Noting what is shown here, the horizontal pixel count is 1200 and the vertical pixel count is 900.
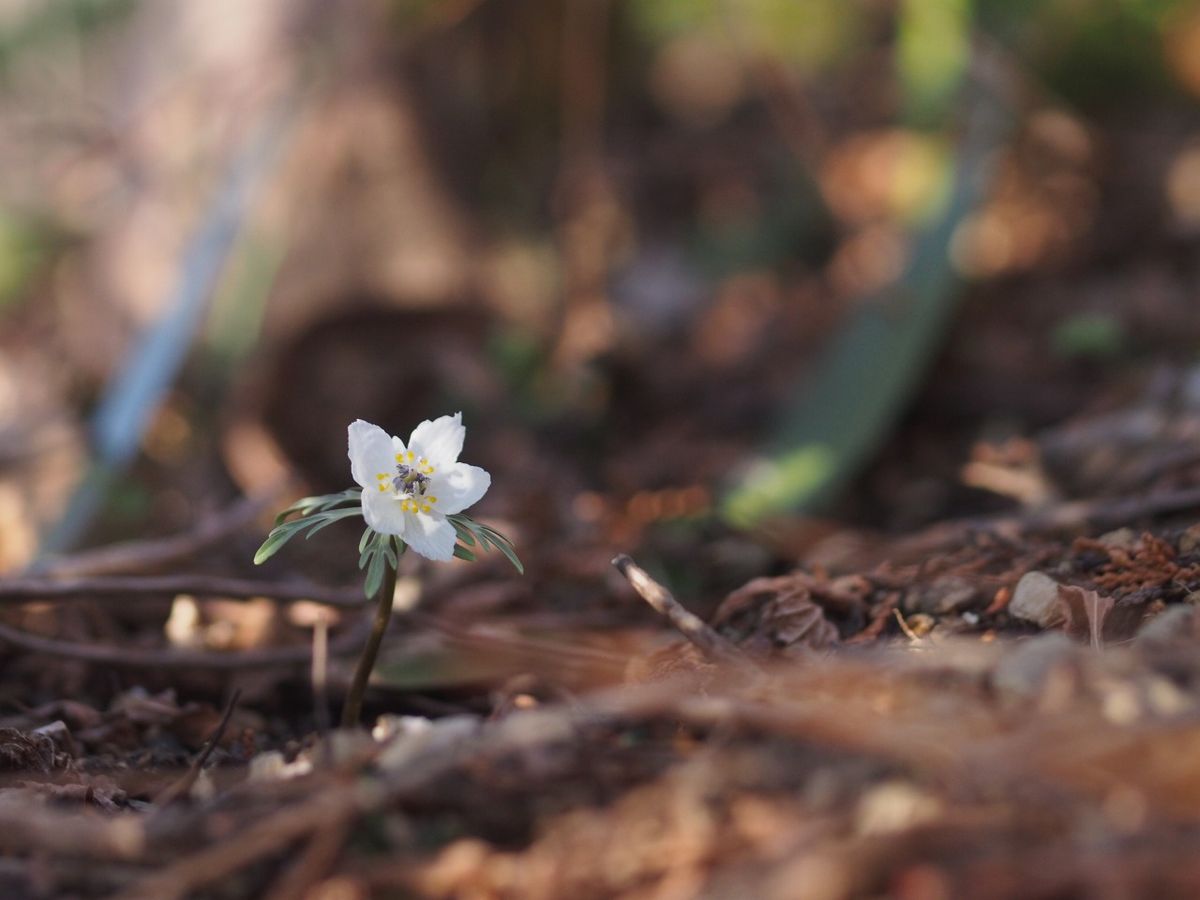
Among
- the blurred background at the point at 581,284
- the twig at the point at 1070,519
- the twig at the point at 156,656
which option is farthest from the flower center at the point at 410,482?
the blurred background at the point at 581,284

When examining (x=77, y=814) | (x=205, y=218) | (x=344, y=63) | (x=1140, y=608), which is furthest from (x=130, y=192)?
(x=1140, y=608)

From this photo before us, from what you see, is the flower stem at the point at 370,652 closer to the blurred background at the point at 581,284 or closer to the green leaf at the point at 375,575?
the green leaf at the point at 375,575

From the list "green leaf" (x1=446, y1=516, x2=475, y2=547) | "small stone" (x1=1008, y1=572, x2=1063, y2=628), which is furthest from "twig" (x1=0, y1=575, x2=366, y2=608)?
"small stone" (x1=1008, y1=572, x2=1063, y2=628)

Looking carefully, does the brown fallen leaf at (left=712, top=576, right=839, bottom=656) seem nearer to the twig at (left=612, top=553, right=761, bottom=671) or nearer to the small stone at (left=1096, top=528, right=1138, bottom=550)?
the twig at (left=612, top=553, right=761, bottom=671)

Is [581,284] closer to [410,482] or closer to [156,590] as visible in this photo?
[156,590]

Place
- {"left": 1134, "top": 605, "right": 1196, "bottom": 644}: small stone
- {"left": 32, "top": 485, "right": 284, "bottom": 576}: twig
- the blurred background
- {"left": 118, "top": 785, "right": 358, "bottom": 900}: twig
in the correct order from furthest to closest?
the blurred background
{"left": 32, "top": 485, "right": 284, "bottom": 576}: twig
{"left": 1134, "top": 605, "right": 1196, "bottom": 644}: small stone
{"left": 118, "top": 785, "right": 358, "bottom": 900}: twig

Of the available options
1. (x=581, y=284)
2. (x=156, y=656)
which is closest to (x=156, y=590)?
(x=156, y=656)
